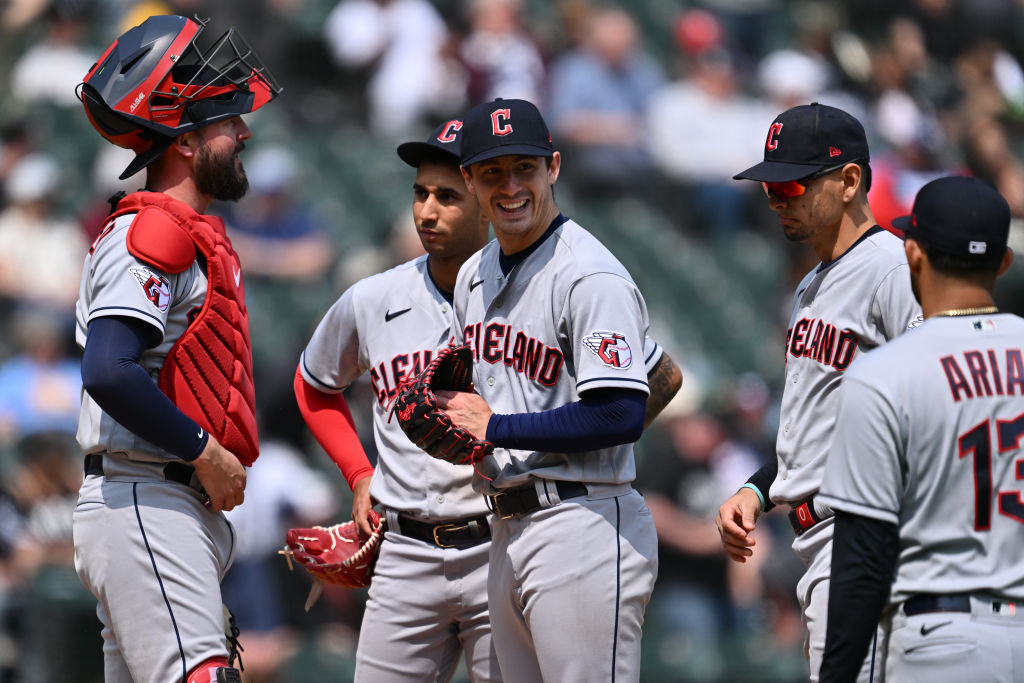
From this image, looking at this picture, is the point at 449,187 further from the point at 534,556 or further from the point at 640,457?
the point at 640,457

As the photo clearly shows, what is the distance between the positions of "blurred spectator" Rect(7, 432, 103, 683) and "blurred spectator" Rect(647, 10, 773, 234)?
17.9ft

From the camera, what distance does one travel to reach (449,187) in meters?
3.95

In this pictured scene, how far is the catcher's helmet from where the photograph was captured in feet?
11.5

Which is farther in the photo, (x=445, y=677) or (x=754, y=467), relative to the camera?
(x=754, y=467)

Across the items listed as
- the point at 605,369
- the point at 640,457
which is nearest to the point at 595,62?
the point at 640,457

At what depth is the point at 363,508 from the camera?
4.04m

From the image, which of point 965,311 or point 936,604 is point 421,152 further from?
point 936,604

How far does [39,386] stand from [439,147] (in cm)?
408

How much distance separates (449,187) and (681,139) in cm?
649

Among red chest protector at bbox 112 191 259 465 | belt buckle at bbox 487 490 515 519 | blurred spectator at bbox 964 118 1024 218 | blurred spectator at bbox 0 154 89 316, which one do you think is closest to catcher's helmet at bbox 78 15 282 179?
red chest protector at bbox 112 191 259 465

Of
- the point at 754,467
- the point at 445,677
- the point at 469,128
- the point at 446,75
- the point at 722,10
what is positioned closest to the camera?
the point at 469,128

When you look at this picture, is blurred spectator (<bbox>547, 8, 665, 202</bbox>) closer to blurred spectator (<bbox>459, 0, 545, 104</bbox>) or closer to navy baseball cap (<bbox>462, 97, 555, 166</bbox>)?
blurred spectator (<bbox>459, 0, 545, 104</bbox>)

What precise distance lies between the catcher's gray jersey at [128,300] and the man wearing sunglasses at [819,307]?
1.52 meters

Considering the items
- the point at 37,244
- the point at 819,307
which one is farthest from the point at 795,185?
the point at 37,244
